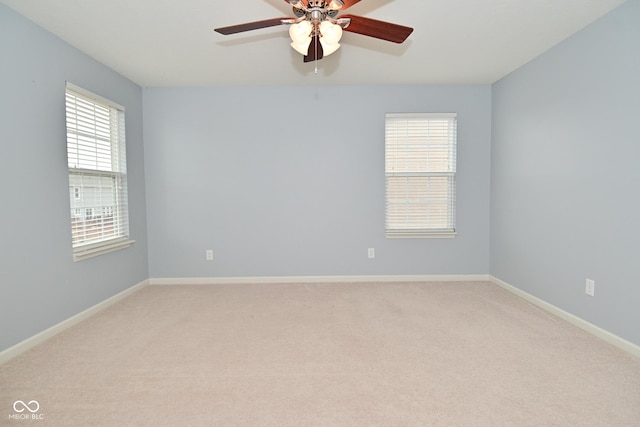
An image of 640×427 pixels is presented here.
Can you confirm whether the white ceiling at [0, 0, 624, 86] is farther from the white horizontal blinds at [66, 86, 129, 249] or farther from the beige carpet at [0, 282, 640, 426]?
the beige carpet at [0, 282, 640, 426]

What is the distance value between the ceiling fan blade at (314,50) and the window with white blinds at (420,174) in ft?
5.92

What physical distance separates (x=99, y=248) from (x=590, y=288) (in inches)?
174

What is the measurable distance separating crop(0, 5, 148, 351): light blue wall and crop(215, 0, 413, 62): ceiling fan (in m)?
1.65

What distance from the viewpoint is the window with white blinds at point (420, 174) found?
12.5 ft

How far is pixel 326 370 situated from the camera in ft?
6.40

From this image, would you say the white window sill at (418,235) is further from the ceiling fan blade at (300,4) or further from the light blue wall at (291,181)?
the ceiling fan blade at (300,4)

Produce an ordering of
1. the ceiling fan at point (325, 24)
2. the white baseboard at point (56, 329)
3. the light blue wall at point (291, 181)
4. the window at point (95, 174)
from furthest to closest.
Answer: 1. the light blue wall at point (291, 181)
2. the window at point (95, 174)
3. the white baseboard at point (56, 329)
4. the ceiling fan at point (325, 24)

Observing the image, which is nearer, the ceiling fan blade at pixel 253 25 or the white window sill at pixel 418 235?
the ceiling fan blade at pixel 253 25

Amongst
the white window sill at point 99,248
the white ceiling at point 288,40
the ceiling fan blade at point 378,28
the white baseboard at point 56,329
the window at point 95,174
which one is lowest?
the white baseboard at point 56,329

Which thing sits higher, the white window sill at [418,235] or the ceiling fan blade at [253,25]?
the ceiling fan blade at [253,25]

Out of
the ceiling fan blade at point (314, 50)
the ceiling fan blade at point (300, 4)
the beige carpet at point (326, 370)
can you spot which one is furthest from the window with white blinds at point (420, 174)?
the ceiling fan blade at point (300, 4)

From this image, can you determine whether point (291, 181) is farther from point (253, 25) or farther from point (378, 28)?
point (378, 28)

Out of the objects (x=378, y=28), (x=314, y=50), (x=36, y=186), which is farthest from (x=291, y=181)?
(x=36, y=186)

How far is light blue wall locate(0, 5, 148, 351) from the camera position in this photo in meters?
2.13
